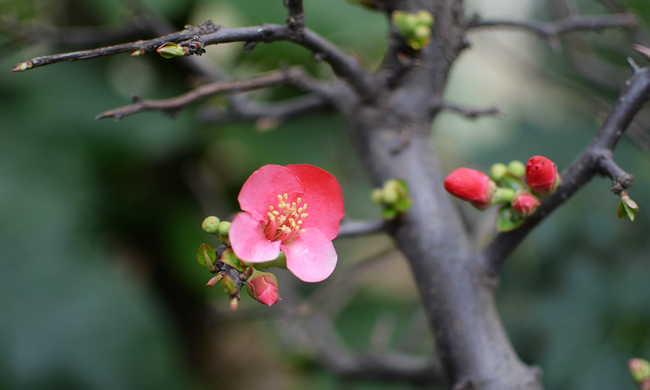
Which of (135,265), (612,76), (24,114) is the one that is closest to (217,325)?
(135,265)

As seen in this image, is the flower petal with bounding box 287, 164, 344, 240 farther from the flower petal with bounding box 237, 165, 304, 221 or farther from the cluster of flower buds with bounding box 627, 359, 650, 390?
the cluster of flower buds with bounding box 627, 359, 650, 390

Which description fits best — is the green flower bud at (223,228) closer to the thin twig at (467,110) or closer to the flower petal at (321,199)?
the flower petal at (321,199)

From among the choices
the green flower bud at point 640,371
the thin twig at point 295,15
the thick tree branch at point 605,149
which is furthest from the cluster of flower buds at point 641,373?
the thin twig at point 295,15

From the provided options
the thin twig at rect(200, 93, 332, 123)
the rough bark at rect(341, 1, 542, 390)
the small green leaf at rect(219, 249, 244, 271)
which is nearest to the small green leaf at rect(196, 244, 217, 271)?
the small green leaf at rect(219, 249, 244, 271)

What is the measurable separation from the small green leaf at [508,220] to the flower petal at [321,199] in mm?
175

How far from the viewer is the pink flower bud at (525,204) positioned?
42 cm

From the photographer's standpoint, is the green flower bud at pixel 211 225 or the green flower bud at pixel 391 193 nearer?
the green flower bud at pixel 211 225

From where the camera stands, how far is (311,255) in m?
0.39

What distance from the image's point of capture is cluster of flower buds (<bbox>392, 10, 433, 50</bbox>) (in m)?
0.50

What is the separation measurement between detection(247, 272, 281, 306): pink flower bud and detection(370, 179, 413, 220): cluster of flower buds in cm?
20

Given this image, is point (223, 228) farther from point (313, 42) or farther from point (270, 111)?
point (270, 111)

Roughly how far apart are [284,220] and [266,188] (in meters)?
0.04

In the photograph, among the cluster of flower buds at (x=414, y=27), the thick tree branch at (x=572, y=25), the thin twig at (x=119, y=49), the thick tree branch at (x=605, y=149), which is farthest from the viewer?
the thick tree branch at (x=572, y=25)

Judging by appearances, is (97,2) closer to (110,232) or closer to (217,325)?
(110,232)
